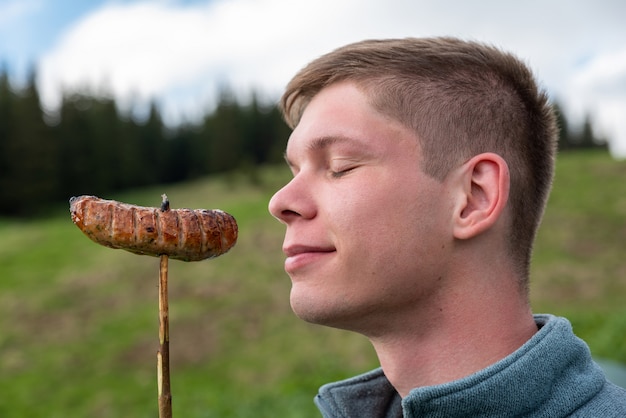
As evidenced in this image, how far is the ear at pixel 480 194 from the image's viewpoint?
A: 215 centimetres

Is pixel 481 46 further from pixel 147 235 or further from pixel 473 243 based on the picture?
pixel 147 235

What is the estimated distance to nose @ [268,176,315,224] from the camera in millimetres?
2137

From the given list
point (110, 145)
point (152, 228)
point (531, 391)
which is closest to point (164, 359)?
point (152, 228)

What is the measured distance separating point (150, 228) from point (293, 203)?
1.57ft

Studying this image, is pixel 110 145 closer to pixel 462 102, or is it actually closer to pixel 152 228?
pixel 462 102

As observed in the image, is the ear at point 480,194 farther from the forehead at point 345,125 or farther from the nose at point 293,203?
the nose at point 293,203

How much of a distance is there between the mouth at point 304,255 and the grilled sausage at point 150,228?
0.26m

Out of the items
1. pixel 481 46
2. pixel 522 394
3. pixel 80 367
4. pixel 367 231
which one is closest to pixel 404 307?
pixel 367 231

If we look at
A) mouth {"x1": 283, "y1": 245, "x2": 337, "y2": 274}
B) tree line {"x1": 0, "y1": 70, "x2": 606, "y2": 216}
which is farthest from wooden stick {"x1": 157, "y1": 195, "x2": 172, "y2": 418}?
tree line {"x1": 0, "y1": 70, "x2": 606, "y2": 216}

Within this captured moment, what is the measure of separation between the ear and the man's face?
5 centimetres

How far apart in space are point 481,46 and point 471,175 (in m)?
0.56

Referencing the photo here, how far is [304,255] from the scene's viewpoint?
7.02 ft

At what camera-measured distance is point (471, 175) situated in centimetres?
221

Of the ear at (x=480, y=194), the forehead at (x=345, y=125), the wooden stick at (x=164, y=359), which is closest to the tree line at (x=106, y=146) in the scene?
the forehead at (x=345, y=125)
